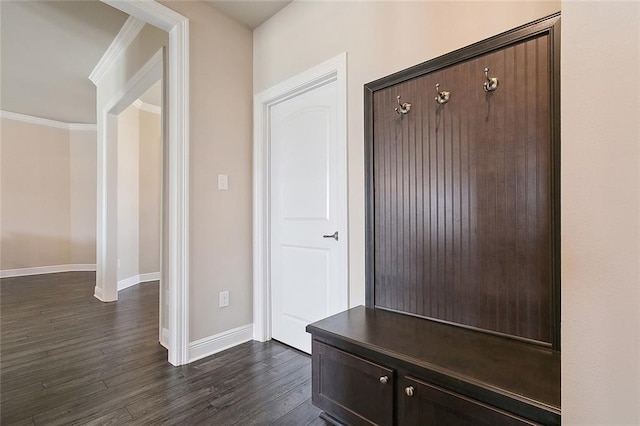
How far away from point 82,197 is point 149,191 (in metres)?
1.99

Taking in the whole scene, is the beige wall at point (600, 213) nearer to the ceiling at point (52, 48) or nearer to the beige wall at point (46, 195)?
the ceiling at point (52, 48)

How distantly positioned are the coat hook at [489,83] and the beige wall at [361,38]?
185 mm

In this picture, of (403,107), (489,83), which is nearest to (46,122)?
(403,107)

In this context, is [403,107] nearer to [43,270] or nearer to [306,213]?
[306,213]

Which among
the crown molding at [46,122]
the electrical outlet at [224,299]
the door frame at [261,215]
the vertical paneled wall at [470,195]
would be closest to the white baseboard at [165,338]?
the electrical outlet at [224,299]

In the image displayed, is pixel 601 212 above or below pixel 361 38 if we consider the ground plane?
below

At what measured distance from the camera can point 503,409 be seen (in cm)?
94

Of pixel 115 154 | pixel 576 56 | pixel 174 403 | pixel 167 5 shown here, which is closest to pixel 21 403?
pixel 174 403

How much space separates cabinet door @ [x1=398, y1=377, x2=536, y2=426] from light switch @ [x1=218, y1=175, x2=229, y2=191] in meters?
1.85

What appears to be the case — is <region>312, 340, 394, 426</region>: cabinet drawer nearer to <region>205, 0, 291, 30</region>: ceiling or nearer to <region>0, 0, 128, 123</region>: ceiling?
<region>205, 0, 291, 30</region>: ceiling

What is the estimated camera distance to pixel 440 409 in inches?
42.1

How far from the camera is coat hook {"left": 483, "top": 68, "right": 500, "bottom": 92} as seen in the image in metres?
1.34

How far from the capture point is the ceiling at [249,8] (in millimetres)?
2287

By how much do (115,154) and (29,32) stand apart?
1.39 meters
